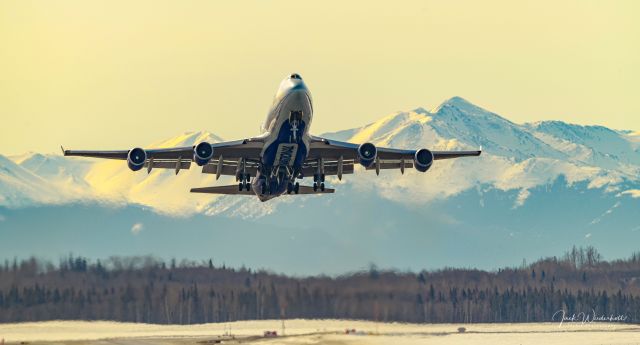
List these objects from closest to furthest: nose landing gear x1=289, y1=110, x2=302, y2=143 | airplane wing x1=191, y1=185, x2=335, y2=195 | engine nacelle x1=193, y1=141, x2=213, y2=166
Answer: nose landing gear x1=289, y1=110, x2=302, y2=143, engine nacelle x1=193, y1=141, x2=213, y2=166, airplane wing x1=191, y1=185, x2=335, y2=195

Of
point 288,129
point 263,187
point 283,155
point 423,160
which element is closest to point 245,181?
point 263,187

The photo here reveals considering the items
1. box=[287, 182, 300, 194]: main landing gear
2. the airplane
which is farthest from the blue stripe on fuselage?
box=[287, 182, 300, 194]: main landing gear

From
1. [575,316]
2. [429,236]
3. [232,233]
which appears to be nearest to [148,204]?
[232,233]

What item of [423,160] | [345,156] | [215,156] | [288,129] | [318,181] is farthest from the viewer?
[318,181]

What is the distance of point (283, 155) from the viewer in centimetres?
7256

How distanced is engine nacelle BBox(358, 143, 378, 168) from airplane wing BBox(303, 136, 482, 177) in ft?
5.23

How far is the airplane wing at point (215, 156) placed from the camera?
73.8m

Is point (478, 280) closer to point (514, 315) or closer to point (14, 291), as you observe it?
point (514, 315)

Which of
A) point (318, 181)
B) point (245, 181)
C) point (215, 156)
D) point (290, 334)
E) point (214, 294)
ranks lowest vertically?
point (290, 334)

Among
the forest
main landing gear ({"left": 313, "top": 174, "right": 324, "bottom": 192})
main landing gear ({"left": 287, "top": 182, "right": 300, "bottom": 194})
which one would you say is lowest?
the forest

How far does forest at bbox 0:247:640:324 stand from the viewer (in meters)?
81.3

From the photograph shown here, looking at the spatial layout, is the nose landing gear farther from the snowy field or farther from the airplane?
the snowy field

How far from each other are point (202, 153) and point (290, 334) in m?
15.9

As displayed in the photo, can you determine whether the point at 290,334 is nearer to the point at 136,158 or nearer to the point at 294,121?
the point at 136,158
